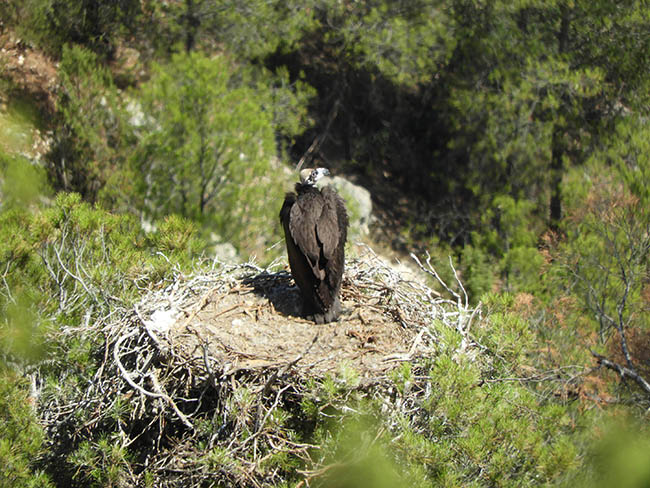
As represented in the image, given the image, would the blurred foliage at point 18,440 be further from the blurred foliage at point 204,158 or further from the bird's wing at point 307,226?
the blurred foliage at point 204,158

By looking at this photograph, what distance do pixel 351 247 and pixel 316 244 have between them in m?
1.64

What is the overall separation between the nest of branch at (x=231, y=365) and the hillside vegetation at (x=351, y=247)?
0.03 m

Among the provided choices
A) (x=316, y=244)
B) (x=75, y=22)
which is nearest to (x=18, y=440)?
(x=316, y=244)

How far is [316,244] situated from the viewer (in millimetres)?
4234

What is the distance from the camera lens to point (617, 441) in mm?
3225

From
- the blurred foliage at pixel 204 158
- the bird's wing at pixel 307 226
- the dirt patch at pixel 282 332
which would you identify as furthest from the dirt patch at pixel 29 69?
the bird's wing at pixel 307 226

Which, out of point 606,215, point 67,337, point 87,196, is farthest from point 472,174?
point 67,337

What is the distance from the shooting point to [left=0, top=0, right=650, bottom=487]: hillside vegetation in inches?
129

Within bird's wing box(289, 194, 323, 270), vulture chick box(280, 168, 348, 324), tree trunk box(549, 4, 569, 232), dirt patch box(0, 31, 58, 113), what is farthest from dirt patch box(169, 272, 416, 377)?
dirt patch box(0, 31, 58, 113)

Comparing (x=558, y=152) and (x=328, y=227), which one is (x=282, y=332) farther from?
(x=558, y=152)

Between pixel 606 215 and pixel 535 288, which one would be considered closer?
pixel 606 215

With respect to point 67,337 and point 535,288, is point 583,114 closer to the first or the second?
point 535,288

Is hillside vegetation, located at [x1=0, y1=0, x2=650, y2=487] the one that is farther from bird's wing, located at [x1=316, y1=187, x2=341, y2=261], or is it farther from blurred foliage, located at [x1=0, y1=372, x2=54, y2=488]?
bird's wing, located at [x1=316, y1=187, x2=341, y2=261]

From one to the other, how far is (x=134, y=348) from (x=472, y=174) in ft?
32.7
